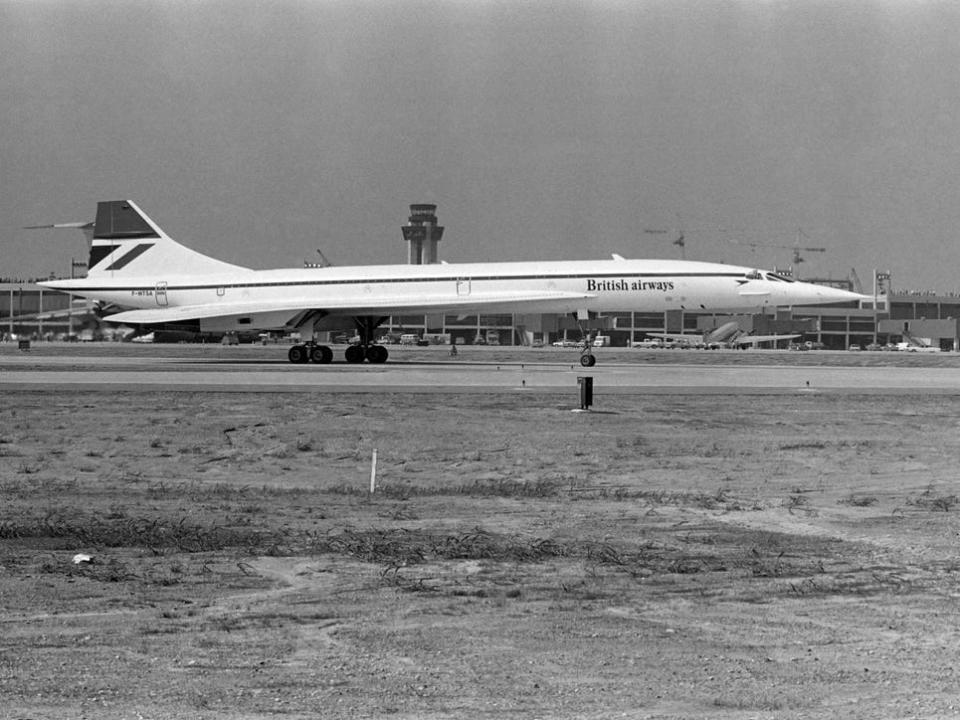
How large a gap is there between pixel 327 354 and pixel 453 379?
475 inches

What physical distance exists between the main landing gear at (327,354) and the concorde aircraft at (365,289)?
5cm

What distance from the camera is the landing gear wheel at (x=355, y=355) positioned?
49219 millimetres

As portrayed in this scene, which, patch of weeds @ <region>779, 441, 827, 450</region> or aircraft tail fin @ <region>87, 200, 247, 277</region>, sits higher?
aircraft tail fin @ <region>87, 200, 247, 277</region>

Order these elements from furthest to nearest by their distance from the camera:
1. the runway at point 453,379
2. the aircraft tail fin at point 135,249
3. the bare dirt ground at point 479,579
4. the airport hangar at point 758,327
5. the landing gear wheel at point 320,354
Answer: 1. the airport hangar at point 758,327
2. the aircraft tail fin at point 135,249
3. the landing gear wheel at point 320,354
4. the runway at point 453,379
5. the bare dirt ground at point 479,579

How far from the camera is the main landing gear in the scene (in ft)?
157

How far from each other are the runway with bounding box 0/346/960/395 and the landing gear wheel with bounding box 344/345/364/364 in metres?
2.63

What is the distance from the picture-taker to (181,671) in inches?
302

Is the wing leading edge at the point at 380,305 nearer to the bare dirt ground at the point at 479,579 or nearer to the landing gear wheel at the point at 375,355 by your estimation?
the landing gear wheel at the point at 375,355

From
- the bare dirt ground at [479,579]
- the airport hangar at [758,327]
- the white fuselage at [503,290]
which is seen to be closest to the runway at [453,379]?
the white fuselage at [503,290]

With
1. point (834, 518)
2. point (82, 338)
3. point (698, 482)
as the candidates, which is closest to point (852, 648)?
point (834, 518)

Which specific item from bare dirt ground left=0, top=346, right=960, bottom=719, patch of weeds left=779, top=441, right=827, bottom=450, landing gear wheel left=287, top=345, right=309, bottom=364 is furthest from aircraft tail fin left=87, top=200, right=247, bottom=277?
patch of weeds left=779, top=441, right=827, bottom=450

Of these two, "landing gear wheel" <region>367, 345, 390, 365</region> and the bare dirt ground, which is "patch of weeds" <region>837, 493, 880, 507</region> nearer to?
the bare dirt ground

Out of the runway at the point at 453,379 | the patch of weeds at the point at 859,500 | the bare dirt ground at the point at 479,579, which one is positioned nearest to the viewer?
the bare dirt ground at the point at 479,579

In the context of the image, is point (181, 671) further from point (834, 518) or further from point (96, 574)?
point (834, 518)
